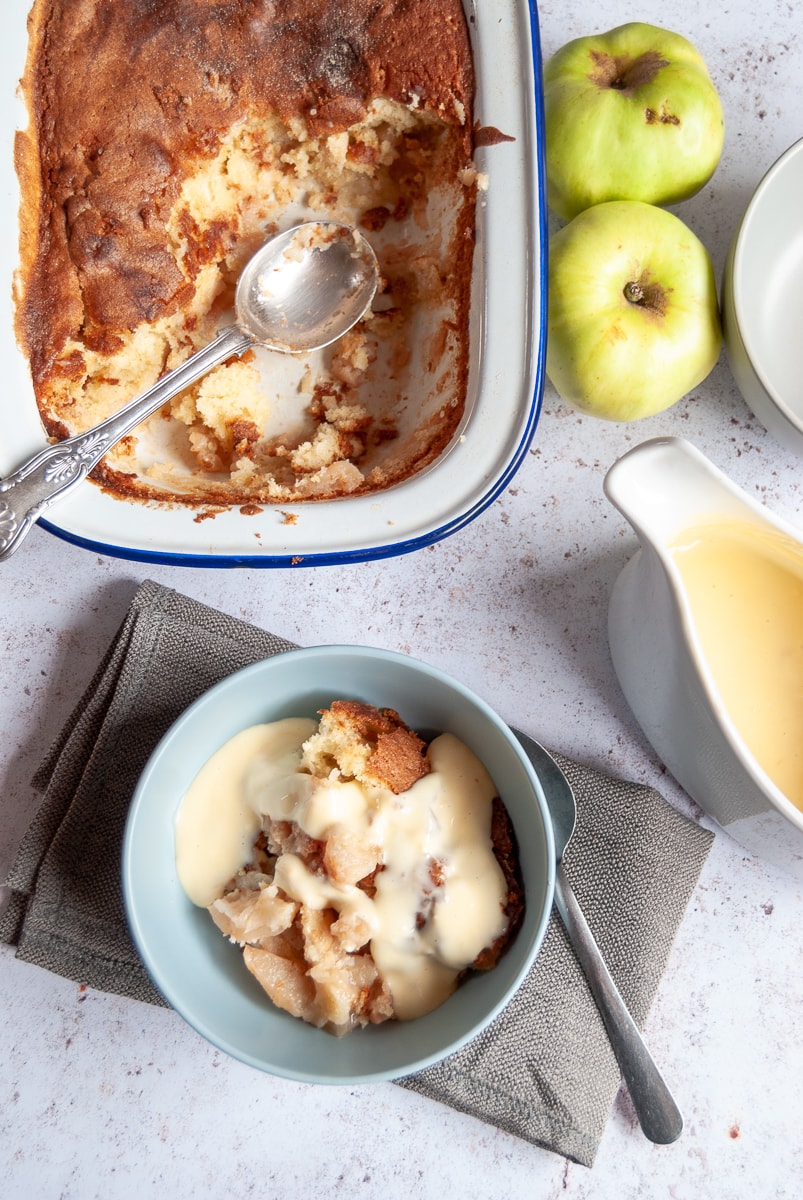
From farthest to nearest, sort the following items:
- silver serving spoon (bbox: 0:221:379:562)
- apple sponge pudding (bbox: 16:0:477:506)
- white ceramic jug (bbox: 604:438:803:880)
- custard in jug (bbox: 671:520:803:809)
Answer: silver serving spoon (bbox: 0:221:379:562) → apple sponge pudding (bbox: 16:0:477:506) → custard in jug (bbox: 671:520:803:809) → white ceramic jug (bbox: 604:438:803:880)

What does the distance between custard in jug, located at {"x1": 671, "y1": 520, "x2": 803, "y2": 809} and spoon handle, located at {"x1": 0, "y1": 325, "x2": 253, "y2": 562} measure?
77 cm

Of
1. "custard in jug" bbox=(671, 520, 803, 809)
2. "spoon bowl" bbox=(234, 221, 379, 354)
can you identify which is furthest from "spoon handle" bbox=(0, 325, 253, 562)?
"custard in jug" bbox=(671, 520, 803, 809)

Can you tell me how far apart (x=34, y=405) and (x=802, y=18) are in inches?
53.2

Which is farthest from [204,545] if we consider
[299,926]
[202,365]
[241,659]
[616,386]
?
[616,386]

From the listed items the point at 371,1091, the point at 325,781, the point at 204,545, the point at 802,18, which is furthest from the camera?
the point at 802,18

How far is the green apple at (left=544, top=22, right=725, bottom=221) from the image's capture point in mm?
1291

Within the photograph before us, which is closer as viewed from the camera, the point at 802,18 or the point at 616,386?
the point at 616,386

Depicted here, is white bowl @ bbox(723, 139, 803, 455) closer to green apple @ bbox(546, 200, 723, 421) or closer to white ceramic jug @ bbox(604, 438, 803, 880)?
green apple @ bbox(546, 200, 723, 421)

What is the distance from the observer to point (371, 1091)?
133 cm

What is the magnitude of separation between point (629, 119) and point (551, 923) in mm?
1118

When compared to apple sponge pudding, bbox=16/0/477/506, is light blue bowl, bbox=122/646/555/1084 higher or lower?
lower

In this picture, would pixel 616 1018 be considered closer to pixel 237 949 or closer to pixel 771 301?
pixel 237 949

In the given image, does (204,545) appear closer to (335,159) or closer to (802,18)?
(335,159)

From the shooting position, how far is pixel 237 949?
119 cm
